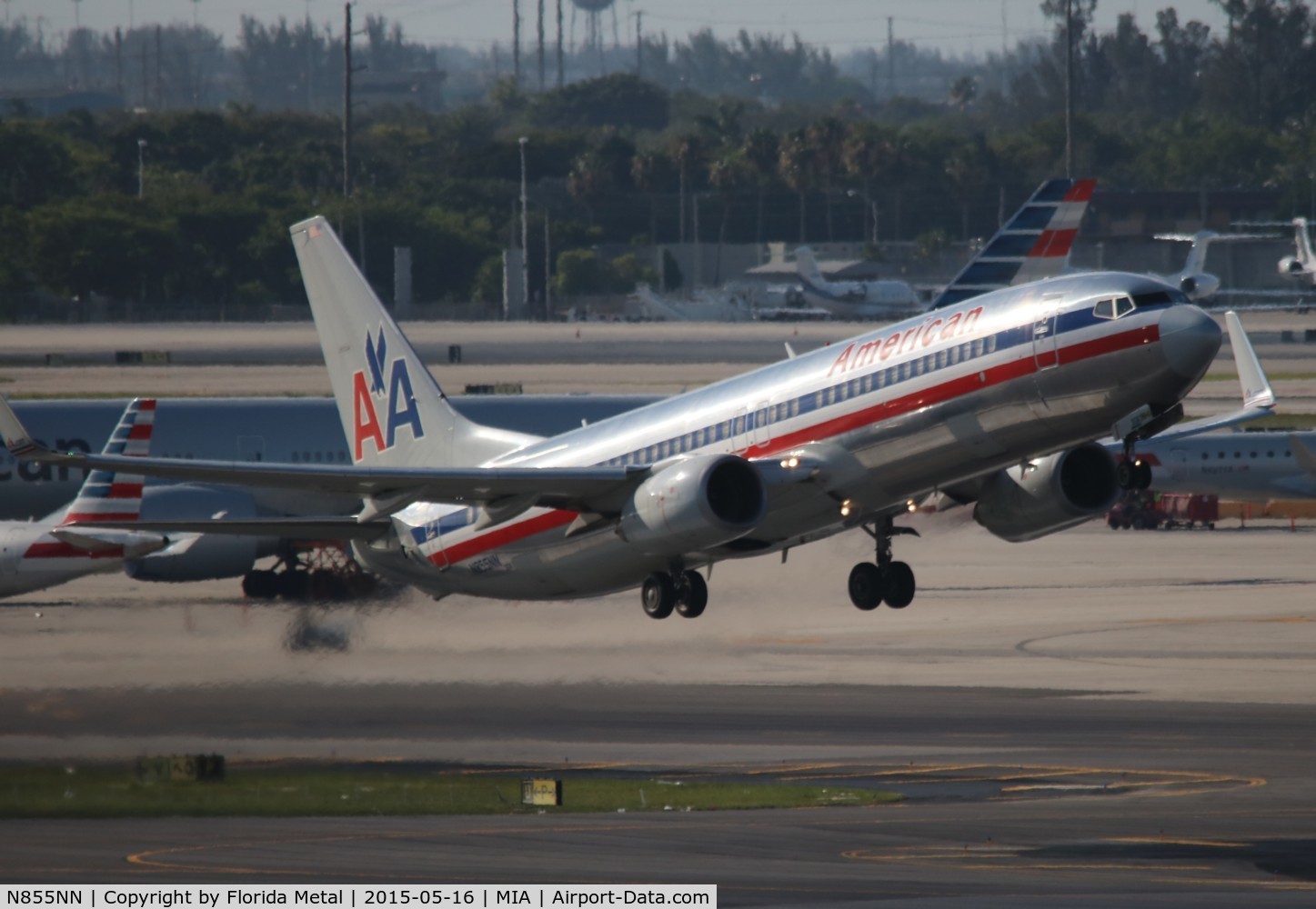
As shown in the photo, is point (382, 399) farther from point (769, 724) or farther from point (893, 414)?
point (769, 724)

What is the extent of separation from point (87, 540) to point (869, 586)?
32650mm

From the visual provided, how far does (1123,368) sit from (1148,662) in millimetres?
42630

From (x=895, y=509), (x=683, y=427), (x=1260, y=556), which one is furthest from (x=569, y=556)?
(x=1260, y=556)

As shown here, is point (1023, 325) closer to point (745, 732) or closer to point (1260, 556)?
point (745, 732)

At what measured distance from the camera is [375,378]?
58.1 m

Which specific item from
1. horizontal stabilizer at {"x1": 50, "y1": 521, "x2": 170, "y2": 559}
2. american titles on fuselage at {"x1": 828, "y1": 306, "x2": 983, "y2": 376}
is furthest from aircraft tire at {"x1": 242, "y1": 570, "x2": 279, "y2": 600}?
american titles on fuselage at {"x1": 828, "y1": 306, "x2": 983, "y2": 376}

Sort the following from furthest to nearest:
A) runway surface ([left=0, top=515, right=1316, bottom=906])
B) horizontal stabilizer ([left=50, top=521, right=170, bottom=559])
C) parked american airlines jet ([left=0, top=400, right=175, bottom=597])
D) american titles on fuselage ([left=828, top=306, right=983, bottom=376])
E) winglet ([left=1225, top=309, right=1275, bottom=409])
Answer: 1. parked american airlines jet ([left=0, top=400, right=175, bottom=597])
2. horizontal stabilizer ([left=50, top=521, right=170, bottom=559])
3. winglet ([left=1225, top=309, right=1275, bottom=409])
4. runway surface ([left=0, top=515, right=1316, bottom=906])
5. american titles on fuselage ([left=828, top=306, right=983, bottom=376])

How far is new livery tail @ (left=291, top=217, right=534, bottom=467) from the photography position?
57031 mm

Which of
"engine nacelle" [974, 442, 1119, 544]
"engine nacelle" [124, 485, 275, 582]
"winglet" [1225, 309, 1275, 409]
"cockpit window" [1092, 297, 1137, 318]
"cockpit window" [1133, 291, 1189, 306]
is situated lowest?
"engine nacelle" [124, 485, 275, 582]

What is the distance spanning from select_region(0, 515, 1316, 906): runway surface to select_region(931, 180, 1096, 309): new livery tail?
9.66 m

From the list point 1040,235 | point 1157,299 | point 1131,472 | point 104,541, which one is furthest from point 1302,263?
point 1157,299

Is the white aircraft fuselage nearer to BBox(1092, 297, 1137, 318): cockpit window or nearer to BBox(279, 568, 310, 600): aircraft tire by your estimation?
BBox(279, 568, 310, 600): aircraft tire

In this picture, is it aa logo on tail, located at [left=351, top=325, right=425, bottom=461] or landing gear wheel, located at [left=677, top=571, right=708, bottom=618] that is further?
aa logo on tail, located at [left=351, top=325, right=425, bottom=461]

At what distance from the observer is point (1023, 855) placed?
49.3m
